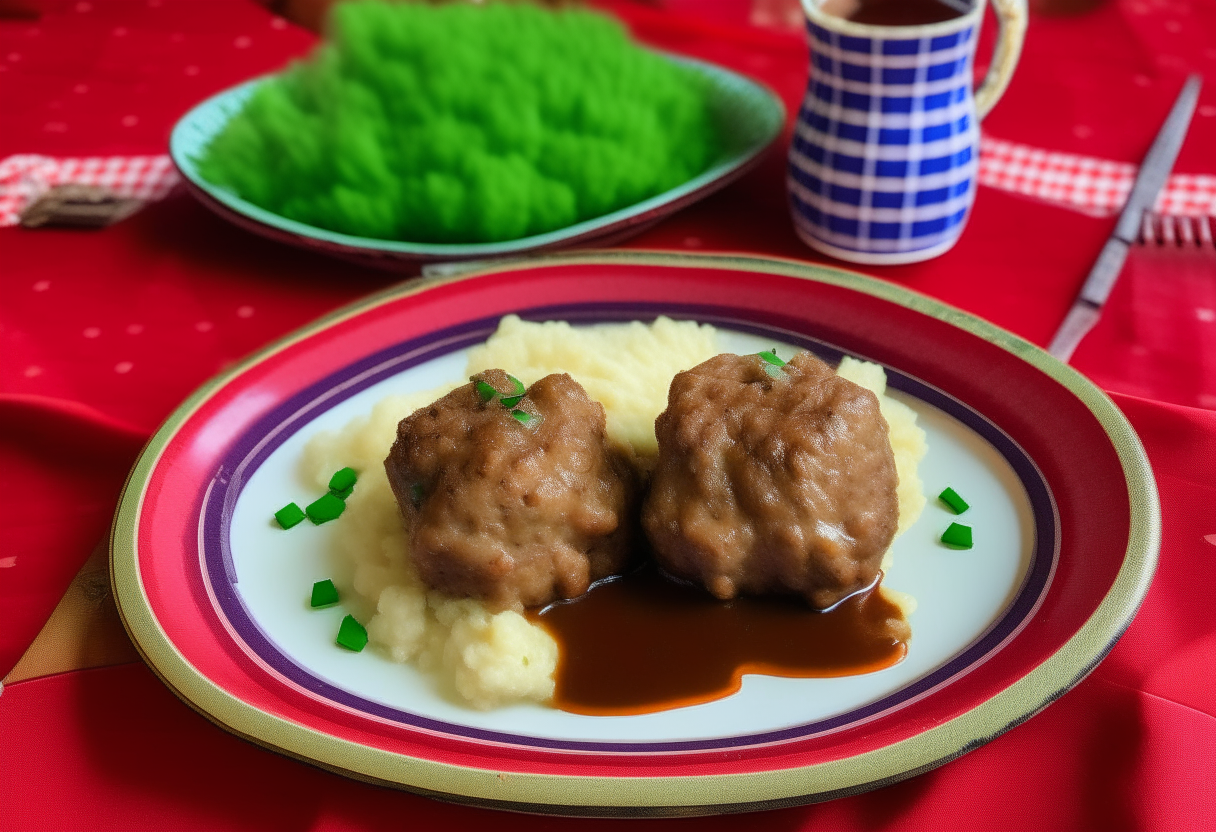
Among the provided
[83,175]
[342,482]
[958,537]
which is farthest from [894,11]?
[83,175]

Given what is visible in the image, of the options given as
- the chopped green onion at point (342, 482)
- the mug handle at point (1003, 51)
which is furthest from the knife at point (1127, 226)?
the chopped green onion at point (342, 482)

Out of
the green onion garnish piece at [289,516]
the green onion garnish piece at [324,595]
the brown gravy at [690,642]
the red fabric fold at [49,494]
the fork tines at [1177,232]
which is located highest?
the fork tines at [1177,232]

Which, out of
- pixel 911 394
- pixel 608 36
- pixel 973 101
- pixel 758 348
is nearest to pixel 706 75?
pixel 608 36

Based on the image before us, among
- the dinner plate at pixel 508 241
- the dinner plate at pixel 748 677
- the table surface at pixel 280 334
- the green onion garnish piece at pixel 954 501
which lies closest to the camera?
the dinner plate at pixel 748 677

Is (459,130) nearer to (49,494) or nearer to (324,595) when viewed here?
(49,494)

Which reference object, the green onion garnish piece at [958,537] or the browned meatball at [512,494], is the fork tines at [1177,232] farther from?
the browned meatball at [512,494]

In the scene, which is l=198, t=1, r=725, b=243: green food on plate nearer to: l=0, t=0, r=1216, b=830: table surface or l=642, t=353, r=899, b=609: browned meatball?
l=0, t=0, r=1216, b=830: table surface

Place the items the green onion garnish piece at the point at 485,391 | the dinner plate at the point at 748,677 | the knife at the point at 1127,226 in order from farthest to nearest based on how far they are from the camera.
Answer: the knife at the point at 1127,226, the green onion garnish piece at the point at 485,391, the dinner plate at the point at 748,677
